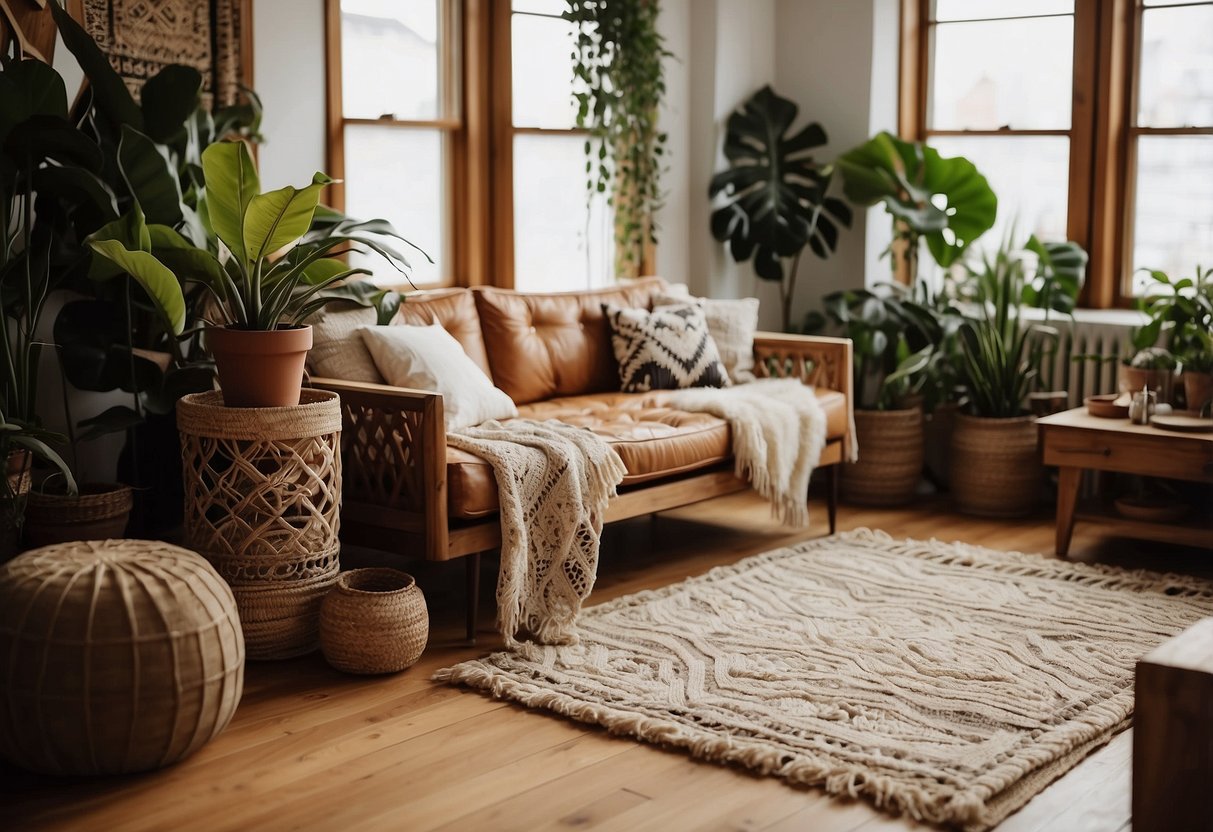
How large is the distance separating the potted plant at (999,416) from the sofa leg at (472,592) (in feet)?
7.96

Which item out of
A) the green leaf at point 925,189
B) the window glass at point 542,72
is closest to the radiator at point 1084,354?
the green leaf at point 925,189

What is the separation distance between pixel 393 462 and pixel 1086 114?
135 inches

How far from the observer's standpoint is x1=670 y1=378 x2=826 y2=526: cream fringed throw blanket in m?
4.52

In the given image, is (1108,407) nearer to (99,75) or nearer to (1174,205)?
(1174,205)

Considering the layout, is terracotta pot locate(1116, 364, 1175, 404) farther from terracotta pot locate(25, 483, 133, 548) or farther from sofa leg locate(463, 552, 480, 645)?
terracotta pot locate(25, 483, 133, 548)

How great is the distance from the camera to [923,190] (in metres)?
5.58

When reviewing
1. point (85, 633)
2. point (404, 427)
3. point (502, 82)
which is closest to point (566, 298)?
point (502, 82)

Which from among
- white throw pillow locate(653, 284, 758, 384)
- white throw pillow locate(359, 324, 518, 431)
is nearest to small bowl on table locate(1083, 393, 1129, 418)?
white throw pillow locate(653, 284, 758, 384)

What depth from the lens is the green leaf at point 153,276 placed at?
10.2 feet

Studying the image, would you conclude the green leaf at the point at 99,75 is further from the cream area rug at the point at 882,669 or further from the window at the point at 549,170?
the window at the point at 549,170

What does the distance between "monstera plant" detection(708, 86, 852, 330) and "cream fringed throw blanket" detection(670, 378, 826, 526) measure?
3.86 feet

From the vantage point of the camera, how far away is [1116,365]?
18.0 ft

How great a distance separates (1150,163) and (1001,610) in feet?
8.04

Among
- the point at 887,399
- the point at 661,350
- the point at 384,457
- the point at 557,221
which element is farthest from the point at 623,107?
the point at 384,457
